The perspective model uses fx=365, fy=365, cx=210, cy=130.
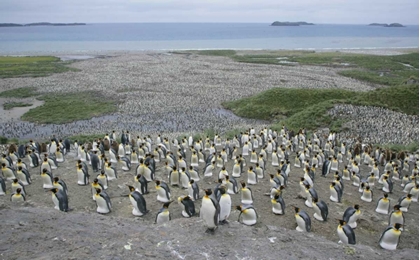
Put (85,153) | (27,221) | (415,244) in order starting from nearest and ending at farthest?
1. (27,221)
2. (415,244)
3. (85,153)

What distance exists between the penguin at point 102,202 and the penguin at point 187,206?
2231mm

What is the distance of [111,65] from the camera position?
192 ft

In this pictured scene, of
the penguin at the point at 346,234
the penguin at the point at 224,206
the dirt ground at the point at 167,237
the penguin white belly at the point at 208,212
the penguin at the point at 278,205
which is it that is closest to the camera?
the dirt ground at the point at 167,237

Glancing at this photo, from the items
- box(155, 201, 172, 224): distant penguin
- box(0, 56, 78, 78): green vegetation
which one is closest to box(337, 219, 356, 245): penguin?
box(155, 201, 172, 224): distant penguin

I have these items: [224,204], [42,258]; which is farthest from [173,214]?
[42,258]

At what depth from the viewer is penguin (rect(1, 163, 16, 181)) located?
1263cm

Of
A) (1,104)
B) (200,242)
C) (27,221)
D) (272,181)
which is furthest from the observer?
(1,104)

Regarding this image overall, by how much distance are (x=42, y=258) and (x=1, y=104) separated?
3057cm

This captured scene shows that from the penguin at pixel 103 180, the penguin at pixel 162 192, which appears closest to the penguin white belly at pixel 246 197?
the penguin at pixel 162 192

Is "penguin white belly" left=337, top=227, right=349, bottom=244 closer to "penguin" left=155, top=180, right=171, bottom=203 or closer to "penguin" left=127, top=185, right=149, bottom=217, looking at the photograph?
"penguin" left=155, top=180, right=171, bottom=203

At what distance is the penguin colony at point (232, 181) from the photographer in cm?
970

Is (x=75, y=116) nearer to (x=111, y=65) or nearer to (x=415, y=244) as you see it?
(x=415, y=244)

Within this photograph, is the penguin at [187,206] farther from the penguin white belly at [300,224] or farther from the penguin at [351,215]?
the penguin at [351,215]

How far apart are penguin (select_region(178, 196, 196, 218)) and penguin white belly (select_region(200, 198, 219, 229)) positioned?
66.8 inches
